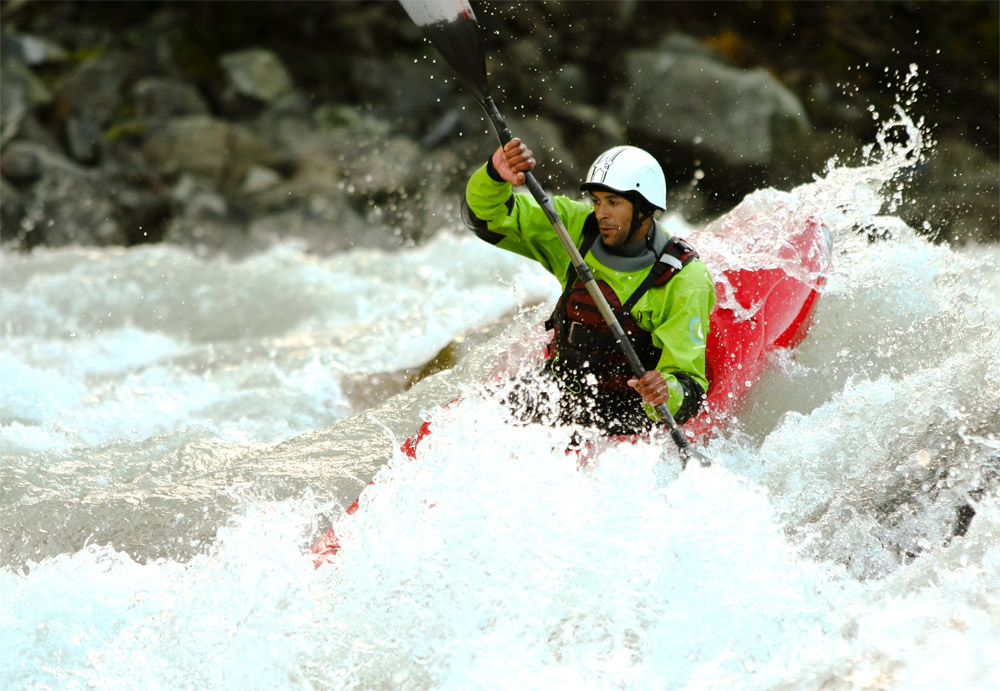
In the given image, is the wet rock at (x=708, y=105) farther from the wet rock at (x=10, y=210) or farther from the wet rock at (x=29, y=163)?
the wet rock at (x=10, y=210)

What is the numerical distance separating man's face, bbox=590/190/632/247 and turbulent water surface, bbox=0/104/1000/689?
70cm

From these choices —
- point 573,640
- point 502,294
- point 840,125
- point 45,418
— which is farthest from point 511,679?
point 840,125

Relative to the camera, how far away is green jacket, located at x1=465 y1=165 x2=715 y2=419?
10.3 feet

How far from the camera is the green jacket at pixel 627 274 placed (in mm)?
3145

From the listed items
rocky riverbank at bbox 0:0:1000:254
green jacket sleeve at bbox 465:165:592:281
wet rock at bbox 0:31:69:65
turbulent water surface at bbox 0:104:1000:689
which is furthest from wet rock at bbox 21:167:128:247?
green jacket sleeve at bbox 465:165:592:281

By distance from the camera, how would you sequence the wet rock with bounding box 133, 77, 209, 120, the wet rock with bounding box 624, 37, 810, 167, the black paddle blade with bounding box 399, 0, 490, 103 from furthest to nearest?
the wet rock with bounding box 133, 77, 209, 120 → the wet rock with bounding box 624, 37, 810, 167 → the black paddle blade with bounding box 399, 0, 490, 103

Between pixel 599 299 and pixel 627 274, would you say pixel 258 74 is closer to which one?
pixel 627 274

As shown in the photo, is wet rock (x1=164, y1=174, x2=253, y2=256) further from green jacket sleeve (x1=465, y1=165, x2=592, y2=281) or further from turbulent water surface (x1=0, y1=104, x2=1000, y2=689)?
green jacket sleeve (x1=465, y1=165, x2=592, y2=281)

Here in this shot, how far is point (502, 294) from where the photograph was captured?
255 inches

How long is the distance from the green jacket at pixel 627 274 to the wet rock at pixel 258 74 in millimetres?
7271

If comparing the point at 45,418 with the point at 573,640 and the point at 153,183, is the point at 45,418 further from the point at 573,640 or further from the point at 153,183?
the point at 153,183

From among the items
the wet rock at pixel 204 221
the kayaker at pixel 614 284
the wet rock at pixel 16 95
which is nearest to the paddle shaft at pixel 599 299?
the kayaker at pixel 614 284

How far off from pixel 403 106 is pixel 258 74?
1595 millimetres

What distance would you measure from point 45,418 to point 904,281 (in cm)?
433
